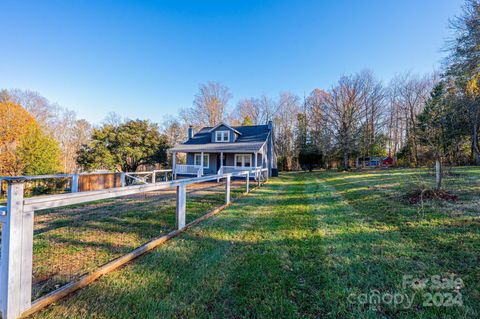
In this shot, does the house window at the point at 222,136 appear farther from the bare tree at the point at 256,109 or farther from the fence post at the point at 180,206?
the fence post at the point at 180,206

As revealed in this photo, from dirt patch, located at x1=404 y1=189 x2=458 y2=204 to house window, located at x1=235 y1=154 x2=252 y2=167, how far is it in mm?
12935

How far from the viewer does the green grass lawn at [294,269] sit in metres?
1.91

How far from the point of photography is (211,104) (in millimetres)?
30438

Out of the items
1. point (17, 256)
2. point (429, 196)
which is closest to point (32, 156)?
point (17, 256)

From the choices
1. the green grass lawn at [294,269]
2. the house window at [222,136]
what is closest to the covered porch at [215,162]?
the house window at [222,136]

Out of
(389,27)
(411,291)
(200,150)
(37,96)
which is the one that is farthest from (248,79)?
(411,291)

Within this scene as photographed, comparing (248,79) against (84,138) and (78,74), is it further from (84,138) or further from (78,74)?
(84,138)

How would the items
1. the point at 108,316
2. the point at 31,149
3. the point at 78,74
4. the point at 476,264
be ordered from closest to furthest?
the point at 108,316
the point at 476,264
the point at 31,149
the point at 78,74

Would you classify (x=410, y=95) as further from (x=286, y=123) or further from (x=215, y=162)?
(x=215, y=162)

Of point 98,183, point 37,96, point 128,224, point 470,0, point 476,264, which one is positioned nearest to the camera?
point 476,264

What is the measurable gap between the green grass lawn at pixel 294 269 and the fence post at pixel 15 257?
0.24 metres

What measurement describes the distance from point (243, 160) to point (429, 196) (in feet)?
45.7

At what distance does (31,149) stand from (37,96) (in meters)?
18.8

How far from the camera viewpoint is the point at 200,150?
1795 centimetres
